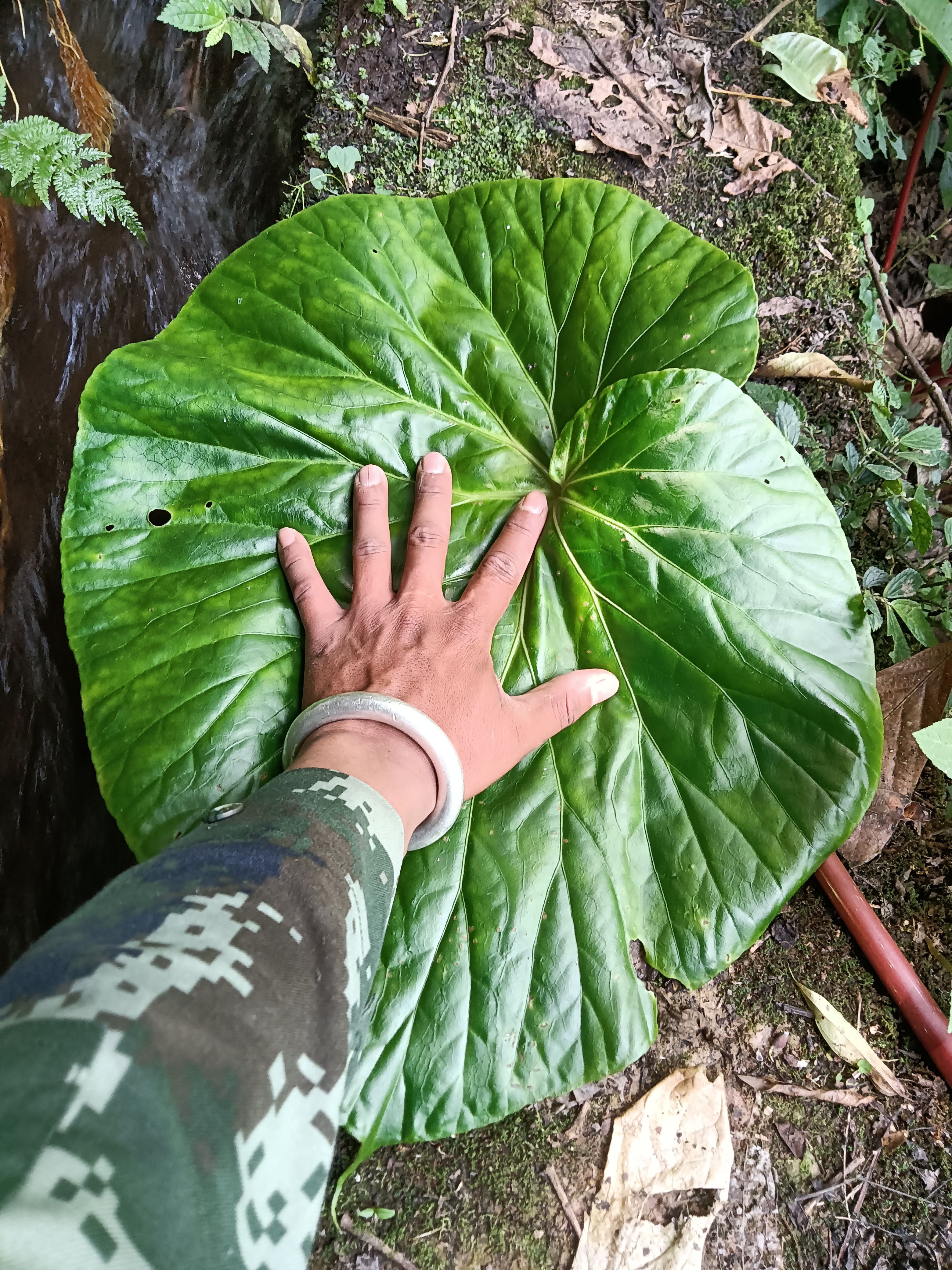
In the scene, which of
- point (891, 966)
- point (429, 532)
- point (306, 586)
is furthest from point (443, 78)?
point (891, 966)

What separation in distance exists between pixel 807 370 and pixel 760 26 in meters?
1.01

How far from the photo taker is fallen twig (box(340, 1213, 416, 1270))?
1.56m

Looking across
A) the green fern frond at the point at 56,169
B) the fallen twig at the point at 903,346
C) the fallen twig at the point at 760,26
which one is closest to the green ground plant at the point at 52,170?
the green fern frond at the point at 56,169

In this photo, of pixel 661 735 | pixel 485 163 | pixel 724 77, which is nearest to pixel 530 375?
pixel 661 735

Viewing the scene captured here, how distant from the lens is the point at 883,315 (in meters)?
2.33

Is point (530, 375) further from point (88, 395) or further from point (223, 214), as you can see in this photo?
point (223, 214)

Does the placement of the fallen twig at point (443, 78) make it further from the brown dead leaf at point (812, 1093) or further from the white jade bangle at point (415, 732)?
the brown dead leaf at point (812, 1093)

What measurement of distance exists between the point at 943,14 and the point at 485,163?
47.1 inches

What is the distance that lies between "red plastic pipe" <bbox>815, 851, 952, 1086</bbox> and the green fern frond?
7.34ft

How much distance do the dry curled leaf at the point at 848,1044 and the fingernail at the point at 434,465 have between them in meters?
1.50

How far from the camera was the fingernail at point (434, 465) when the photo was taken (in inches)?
58.1

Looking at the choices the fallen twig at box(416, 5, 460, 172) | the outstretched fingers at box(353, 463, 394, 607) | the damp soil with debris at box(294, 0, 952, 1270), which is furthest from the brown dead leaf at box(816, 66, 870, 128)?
the outstretched fingers at box(353, 463, 394, 607)

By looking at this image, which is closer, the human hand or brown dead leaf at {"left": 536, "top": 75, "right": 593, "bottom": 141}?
the human hand

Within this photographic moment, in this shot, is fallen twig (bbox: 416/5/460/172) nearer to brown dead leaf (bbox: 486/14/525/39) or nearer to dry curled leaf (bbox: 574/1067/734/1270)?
brown dead leaf (bbox: 486/14/525/39)
